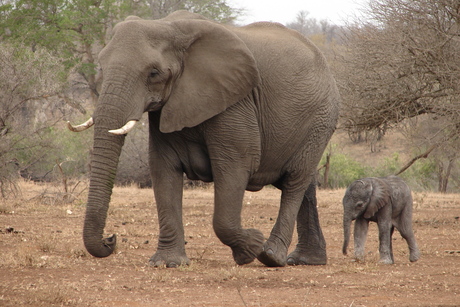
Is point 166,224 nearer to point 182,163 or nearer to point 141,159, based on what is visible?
point 182,163

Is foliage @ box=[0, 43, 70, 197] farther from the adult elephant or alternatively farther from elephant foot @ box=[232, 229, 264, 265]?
elephant foot @ box=[232, 229, 264, 265]

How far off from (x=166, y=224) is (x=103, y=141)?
142cm

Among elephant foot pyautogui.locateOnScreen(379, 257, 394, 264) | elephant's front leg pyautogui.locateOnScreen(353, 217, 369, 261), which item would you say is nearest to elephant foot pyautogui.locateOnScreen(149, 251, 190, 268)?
elephant's front leg pyautogui.locateOnScreen(353, 217, 369, 261)

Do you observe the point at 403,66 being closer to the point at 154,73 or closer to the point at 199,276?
the point at 154,73

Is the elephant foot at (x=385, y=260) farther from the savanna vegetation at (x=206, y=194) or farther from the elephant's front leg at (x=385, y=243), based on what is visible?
the savanna vegetation at (x=206, y=194)

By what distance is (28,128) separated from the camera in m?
14.8

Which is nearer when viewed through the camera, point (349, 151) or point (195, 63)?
point (195, 63)

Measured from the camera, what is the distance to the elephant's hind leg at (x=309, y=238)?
26.5ft

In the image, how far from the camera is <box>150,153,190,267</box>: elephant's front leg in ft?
23.0

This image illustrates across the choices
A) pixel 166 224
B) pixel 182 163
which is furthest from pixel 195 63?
pixel 166 224

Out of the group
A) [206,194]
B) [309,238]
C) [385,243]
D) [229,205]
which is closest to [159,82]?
[229,205]

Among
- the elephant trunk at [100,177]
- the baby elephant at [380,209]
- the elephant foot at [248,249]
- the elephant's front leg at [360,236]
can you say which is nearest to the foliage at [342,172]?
the baby elephant at [380,209]

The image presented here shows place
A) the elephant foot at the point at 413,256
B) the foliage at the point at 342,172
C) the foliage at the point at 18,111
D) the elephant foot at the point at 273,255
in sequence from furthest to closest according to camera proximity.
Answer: the foliage at the point at 342,172 < the foliage at the point at 18,111 < the elephant foot at the point at 413,256 < the elephant foot at the point at 273,255

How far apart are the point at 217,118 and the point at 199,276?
4.94 feet
